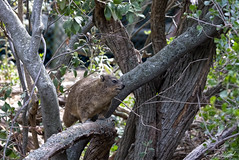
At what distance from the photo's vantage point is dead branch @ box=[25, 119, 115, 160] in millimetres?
2549

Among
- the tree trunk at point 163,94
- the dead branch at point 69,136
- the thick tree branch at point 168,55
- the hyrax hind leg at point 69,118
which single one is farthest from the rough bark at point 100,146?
the hyrax hind leg at point 69,118

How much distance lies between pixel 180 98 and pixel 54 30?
16.3 feet

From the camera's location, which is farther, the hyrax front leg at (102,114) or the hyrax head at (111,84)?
the hyrax front leg at (102,114)

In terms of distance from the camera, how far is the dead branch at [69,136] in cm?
255

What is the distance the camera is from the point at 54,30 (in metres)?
8.12

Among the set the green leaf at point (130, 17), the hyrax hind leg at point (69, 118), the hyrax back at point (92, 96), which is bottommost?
the hyrax hind leg at point (69, 118)

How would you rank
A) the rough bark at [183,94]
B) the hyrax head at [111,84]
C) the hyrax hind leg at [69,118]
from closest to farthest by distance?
1. the hyrax head at [111,84]
2. the rough bark at [183,94]
3. the hyrax hind leg at [69,118]

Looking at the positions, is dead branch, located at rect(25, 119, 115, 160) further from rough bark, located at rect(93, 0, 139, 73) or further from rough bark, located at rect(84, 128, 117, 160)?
rough bark, located at rect(93, 0, 139, 73)

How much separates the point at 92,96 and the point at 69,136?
119 centimetres

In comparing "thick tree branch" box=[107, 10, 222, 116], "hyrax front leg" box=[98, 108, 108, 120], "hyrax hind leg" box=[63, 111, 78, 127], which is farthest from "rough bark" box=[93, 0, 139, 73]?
"hyrax hind leg" box=[63, 111, 78, 127]

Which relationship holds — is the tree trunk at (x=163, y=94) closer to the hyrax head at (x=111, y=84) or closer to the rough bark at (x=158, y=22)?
the rough bark at (x=158, y=22)


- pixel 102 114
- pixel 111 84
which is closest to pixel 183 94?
pixel 111 84

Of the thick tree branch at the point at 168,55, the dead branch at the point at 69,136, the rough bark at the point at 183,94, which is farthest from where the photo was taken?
the rough bark at the point at 183,94

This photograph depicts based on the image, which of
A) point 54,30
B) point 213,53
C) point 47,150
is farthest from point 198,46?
point 54,30
